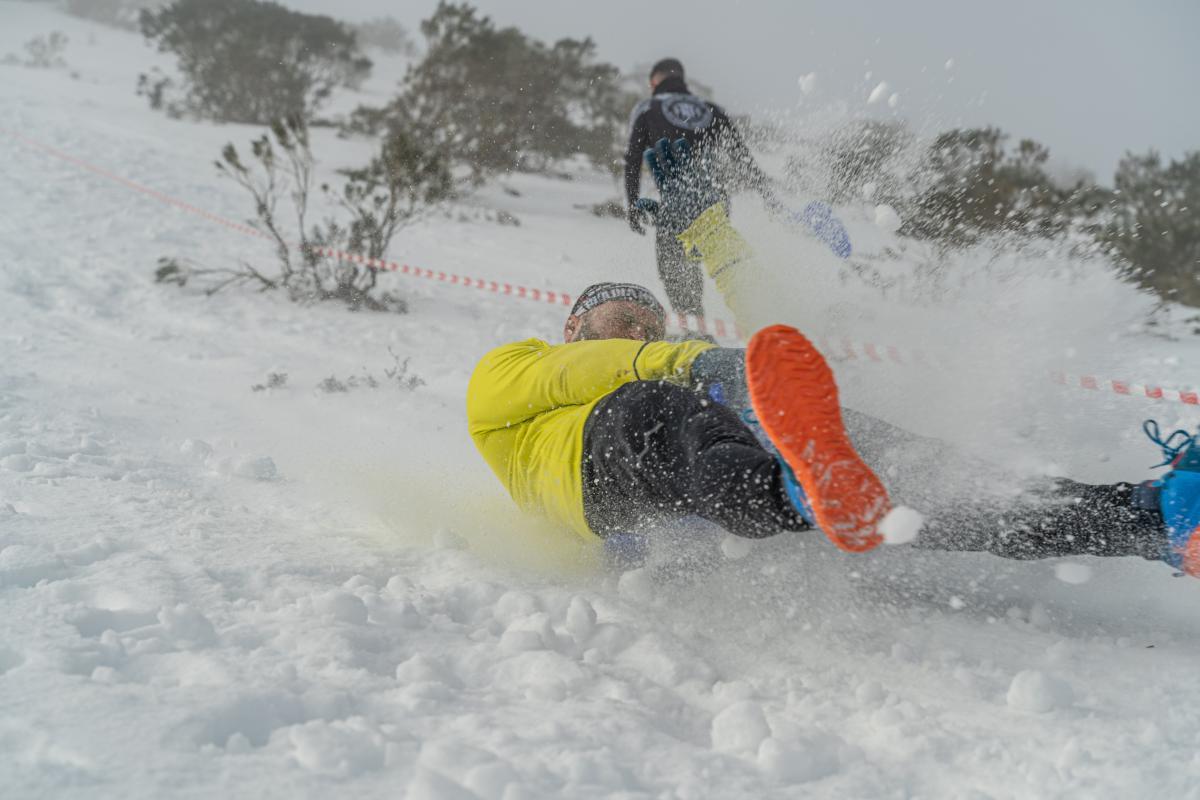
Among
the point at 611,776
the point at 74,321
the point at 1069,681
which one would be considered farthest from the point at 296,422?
the point at 1069,681

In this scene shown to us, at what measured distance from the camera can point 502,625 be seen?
1.87 meters

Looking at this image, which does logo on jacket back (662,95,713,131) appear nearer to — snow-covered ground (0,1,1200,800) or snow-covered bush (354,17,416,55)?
snow-covered ground (0,1,1200,800)

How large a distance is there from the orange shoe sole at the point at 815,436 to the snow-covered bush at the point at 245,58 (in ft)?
48.8

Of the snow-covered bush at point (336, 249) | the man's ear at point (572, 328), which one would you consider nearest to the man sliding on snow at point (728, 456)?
the man's ear at point (572, 328)

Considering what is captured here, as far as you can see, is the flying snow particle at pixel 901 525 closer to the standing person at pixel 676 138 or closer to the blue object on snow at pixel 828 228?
the blue object on snow at pixel 828 228

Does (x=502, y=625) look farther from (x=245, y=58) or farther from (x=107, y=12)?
(x=107, y=12)

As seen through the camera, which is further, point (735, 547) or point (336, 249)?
point (336, 249)

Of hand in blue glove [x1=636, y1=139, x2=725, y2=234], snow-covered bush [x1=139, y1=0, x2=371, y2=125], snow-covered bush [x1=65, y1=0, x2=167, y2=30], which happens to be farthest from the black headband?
snow-covered bush [x1=65, y1=0, x2=167, y2=30]

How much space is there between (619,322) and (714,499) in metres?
1.08

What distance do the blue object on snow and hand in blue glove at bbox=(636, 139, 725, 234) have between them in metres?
0.70

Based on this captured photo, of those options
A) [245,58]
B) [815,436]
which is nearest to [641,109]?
[815,436]

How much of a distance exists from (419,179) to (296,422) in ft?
12.3

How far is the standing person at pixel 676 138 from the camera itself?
469 centimetres

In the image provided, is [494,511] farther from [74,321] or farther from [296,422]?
[74,321]
